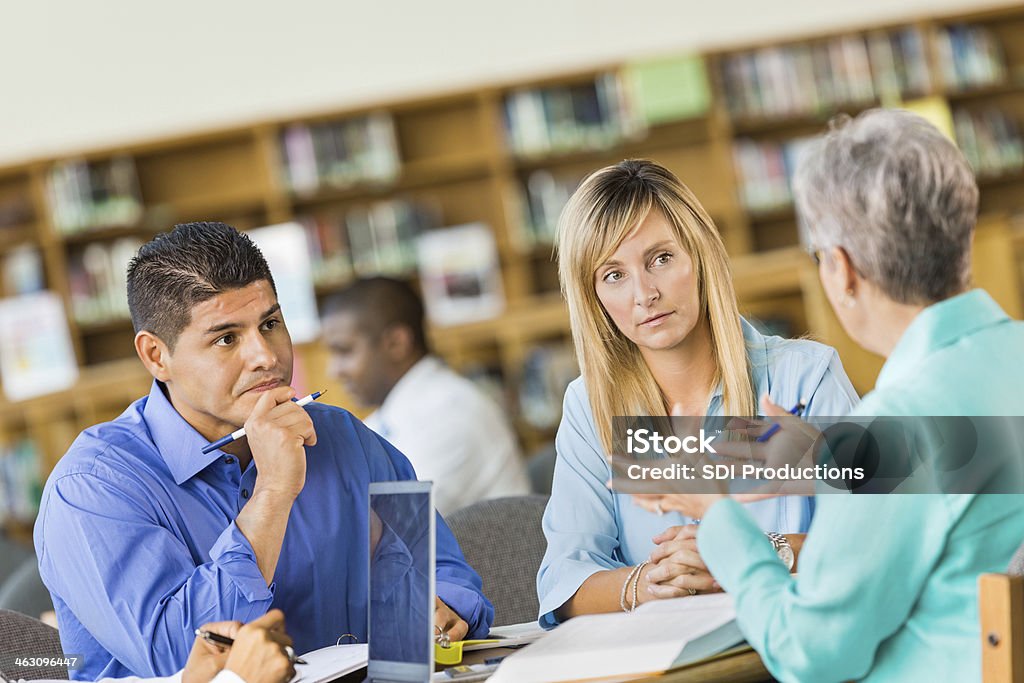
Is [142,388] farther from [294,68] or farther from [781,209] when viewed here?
[781,209]

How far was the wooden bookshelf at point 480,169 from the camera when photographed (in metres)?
6.44

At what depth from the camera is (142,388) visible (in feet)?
15.5

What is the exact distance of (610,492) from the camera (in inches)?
70.1

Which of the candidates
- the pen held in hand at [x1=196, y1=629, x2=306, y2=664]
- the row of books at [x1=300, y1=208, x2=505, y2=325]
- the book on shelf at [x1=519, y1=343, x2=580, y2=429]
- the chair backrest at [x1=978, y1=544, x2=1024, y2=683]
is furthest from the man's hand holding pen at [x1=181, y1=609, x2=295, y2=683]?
the row of books at [x1=300, y1=208, x2=505, y2=325]

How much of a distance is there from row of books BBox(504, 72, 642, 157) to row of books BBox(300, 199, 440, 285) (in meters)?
0.67

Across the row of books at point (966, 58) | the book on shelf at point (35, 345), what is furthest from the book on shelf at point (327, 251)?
the row of books at point (966, 58)

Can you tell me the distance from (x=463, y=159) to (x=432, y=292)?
0.72m

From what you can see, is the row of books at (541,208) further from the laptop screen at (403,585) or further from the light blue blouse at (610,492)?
the laptop screen at (403,585)

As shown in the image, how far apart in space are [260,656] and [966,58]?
634 centimetres

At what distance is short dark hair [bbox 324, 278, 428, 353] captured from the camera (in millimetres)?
3682

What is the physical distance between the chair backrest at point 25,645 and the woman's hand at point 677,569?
2.66 feet

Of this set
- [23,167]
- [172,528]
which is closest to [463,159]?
[23,167]

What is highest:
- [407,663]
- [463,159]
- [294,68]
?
[294,68]

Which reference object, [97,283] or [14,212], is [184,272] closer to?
[97,283]
